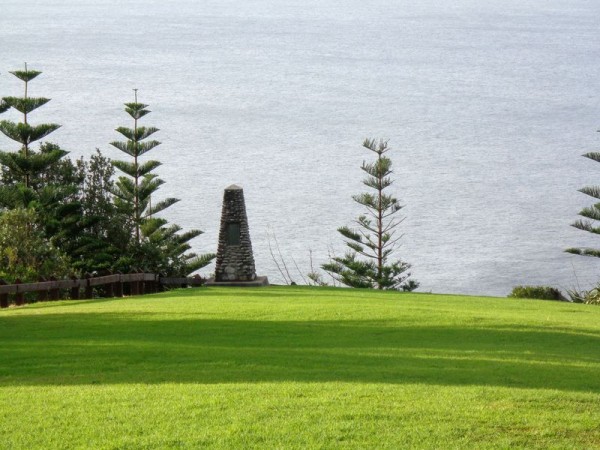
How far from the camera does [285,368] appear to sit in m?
9.70

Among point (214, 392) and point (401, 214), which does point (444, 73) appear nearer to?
point (401, 214)

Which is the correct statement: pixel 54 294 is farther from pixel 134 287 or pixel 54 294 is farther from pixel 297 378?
pixel 297 378

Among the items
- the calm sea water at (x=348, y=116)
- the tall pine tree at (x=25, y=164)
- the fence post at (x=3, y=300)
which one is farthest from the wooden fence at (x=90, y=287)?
the calm sea water at (x=348, y=116)

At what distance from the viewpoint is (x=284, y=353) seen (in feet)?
34.8

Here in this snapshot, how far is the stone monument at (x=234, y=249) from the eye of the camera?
22.0m

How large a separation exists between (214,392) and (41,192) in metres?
18.2

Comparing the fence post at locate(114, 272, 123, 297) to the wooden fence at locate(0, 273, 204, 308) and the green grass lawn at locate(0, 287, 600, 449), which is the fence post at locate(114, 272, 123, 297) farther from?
the green grass lawn at locate(0, 287, 600, 449)

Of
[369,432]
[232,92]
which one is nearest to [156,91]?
[232,92]

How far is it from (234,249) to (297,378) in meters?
12.9

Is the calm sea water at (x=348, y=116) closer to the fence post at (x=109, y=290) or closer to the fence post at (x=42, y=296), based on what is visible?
the fence post at (x=109, y=290)

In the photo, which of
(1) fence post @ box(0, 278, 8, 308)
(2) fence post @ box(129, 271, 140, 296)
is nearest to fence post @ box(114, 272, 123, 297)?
(2) fence post @ box(129, 271, 140, 296)

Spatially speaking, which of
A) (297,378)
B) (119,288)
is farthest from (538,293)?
(297,378)

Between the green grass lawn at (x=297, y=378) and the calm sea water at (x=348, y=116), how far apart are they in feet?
69.0

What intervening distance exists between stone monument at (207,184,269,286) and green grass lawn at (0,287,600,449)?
709 cm
